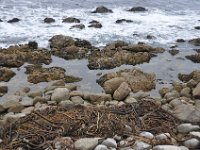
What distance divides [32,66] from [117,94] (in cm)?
508

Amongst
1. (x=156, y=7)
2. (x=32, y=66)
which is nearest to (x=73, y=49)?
(x=32, y=66)

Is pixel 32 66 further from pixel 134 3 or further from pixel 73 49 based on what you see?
pixel 134 3

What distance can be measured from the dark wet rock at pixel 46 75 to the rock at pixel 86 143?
24.7 ft

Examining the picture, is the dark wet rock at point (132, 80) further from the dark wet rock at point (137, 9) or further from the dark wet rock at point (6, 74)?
the dark wet rock at point (137, 9)

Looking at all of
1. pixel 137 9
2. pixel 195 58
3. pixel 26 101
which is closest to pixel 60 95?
pixel 26 101

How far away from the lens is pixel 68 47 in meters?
20.3

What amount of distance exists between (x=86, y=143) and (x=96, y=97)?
5283mm

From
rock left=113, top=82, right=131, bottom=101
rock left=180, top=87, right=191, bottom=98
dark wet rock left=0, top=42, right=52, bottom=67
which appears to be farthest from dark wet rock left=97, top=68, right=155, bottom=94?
dark wet rock left=0, top=42, right=52, bottom=67

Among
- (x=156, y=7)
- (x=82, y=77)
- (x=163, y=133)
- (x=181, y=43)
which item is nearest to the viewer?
(x=163, y=133)

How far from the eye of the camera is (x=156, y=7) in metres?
32.4

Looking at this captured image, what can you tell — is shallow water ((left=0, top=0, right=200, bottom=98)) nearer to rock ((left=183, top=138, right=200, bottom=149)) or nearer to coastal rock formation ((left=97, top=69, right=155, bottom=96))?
coastal rock formation ((left=97, top=69, right=155, bottom=96))

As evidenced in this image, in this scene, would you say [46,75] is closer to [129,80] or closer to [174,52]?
[129,80]

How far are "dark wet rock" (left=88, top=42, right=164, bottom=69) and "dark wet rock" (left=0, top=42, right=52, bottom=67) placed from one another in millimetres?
2109

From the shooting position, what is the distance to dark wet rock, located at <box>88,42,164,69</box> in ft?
60.1
